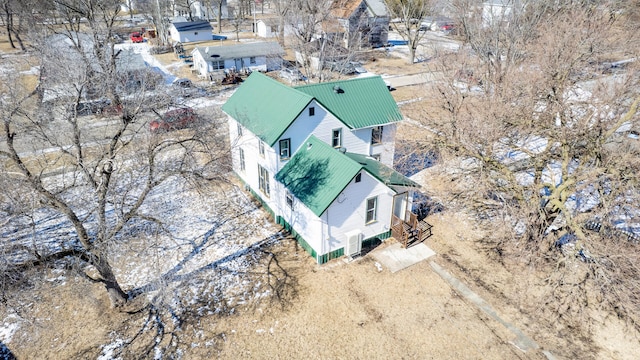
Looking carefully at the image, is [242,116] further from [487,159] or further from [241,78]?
[241,78]

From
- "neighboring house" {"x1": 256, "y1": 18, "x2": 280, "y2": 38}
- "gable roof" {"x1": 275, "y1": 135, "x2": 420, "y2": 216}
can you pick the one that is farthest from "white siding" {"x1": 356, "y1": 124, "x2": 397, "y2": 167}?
"neighboring house" {"x1": 256, "y1": 18, "x2": 280, "y2": 38}

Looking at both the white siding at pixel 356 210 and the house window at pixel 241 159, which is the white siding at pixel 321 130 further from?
the house window at pixel 241 159

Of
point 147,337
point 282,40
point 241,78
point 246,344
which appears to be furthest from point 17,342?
point 282,40

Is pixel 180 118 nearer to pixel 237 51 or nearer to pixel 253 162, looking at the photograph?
pixel 253 162

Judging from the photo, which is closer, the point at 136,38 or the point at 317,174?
the point at 317,174

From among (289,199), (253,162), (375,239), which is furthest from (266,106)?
(375,239)
